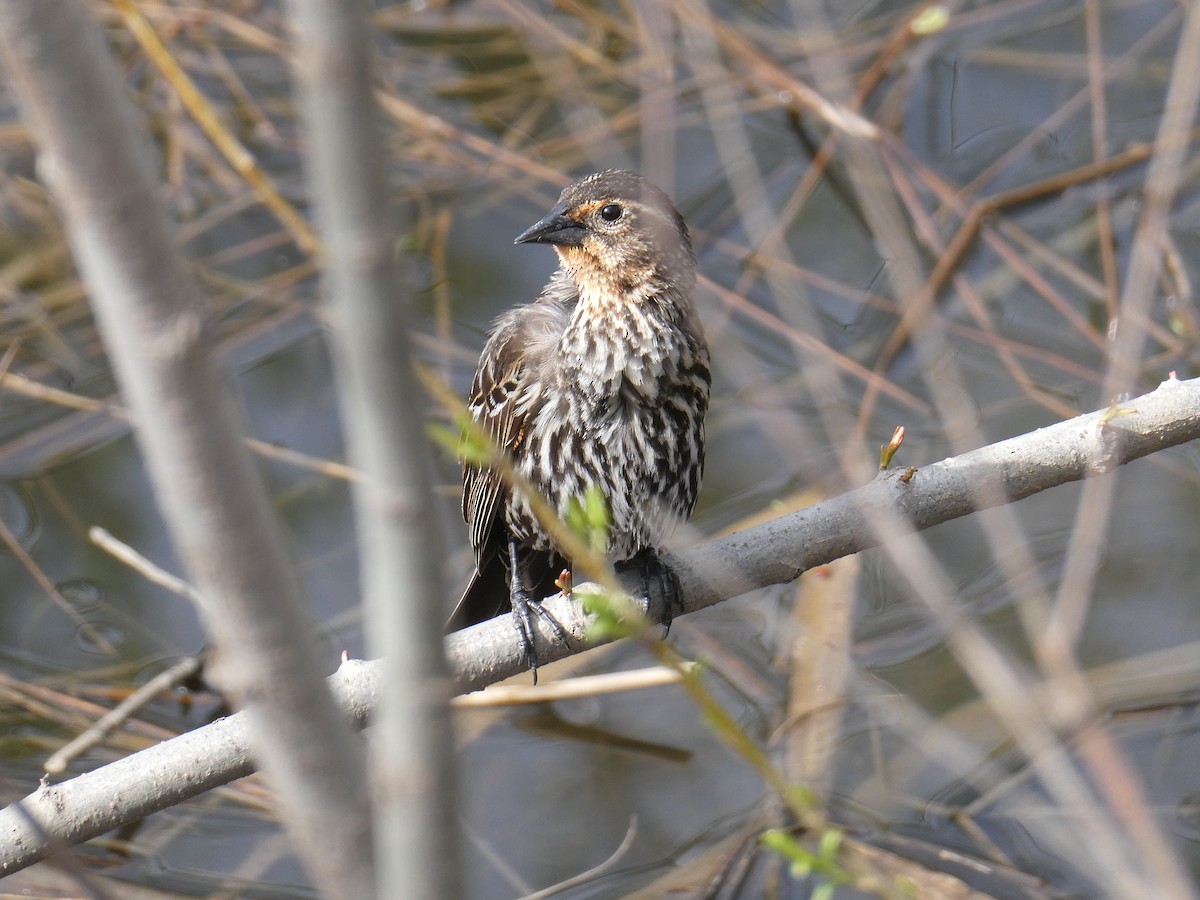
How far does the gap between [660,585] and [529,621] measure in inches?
16.8

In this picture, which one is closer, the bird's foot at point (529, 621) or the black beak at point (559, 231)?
the bird's foot at point (529, 621)

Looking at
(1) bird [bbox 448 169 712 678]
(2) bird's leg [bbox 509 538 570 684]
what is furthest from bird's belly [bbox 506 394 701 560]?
(2) bird's leg [bbox 509 538 570 684]

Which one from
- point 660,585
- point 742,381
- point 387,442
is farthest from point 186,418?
point 742,381

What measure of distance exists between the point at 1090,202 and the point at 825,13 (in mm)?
1561

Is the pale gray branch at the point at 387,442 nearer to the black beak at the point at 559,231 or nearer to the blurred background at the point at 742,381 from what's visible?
the blurred background at the point at 742,381

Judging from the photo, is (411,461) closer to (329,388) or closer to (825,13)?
(329,388)

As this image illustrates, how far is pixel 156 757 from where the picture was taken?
2.51m

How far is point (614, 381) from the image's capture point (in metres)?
3.24

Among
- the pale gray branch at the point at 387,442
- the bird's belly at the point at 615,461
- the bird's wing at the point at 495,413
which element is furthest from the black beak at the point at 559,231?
the pale gray branch at the point at 387,442

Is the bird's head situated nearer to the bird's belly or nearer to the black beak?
the black beak

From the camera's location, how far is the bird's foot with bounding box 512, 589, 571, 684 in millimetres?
2904

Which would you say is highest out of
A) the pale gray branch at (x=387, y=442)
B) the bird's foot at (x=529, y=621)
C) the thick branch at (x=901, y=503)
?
the bird's foot at (x=529, y=621)

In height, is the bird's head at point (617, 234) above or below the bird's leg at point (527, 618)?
above

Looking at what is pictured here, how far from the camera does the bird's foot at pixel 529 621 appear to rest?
2904mm
